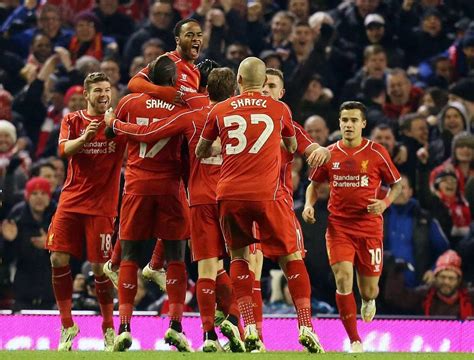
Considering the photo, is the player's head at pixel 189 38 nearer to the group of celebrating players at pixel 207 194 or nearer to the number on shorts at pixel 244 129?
the group of celebrating players at pixel 207 194

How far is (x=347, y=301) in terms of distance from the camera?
12695 millimetres

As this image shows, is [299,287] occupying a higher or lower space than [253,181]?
lower

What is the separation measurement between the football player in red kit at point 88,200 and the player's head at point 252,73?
175 centimetres

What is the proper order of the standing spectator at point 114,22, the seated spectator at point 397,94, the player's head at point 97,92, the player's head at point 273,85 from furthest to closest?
1. the standing spectator at point 114,22
2. the seated spectator at point 397,94
3. the player's head at point 273,85
4. the player's head at point 97,92

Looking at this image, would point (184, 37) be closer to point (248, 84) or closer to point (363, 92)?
point (248, 84)

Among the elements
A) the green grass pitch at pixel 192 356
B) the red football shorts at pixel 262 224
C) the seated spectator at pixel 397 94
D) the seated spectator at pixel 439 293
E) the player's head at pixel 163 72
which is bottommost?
the seated spectator at pixel 439 293

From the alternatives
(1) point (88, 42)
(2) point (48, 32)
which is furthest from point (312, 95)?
(2) point (48, 32)

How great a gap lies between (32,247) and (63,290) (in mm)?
3365

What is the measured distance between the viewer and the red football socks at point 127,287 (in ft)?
37.4

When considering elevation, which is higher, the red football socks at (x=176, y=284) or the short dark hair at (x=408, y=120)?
the short dark hair at (x=408, y=120)

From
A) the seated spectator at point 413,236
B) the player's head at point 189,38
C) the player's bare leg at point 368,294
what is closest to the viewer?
the player's head at point 189,38

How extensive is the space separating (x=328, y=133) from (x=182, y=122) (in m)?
6.08

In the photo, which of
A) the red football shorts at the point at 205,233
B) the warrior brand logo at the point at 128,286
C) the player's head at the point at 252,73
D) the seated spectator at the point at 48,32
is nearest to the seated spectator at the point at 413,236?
the red football shorts at the point at 205,233

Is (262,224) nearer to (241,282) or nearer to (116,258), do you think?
(241,282)
